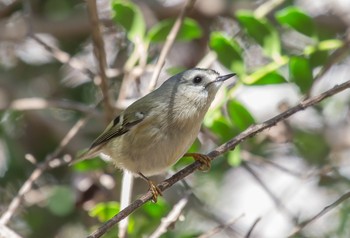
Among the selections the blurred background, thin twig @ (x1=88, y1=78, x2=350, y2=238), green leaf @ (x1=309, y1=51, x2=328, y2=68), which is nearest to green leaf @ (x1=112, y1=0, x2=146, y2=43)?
the blurred background

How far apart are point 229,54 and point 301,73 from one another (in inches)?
12.5

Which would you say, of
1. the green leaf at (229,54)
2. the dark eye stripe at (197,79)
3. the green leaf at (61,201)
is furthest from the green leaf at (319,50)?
the green leaf at (61,201)

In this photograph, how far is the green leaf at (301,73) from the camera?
2.86 metres

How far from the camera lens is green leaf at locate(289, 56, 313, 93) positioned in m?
2.86

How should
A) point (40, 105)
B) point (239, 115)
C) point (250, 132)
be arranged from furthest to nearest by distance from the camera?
point (40, 105), point (239, 115), point (250, 132)

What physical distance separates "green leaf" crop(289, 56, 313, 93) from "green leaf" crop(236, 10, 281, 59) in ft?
0.48

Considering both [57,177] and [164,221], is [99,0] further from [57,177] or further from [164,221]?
[164,221]

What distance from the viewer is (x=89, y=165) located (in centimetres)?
327

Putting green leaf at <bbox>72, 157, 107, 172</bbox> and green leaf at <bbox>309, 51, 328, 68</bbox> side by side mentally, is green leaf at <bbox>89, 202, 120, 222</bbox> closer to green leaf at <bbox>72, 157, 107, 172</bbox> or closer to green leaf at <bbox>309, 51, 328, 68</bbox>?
green leaf at <bbox>72, 157, 107, 172</bbox>

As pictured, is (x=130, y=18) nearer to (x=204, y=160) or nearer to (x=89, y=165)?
(x=89, y=165)

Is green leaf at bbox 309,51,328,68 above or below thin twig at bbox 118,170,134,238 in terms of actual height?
above

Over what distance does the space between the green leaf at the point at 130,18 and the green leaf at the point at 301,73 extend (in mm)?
754

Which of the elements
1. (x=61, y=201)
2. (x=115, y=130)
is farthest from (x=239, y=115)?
(x=61, y=201)

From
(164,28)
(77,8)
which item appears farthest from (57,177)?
(164,28)
